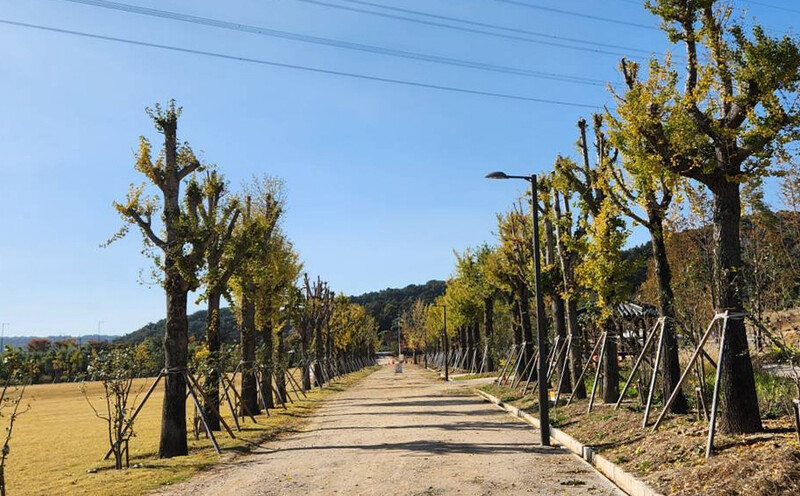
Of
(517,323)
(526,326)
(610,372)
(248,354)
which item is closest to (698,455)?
(610,372)

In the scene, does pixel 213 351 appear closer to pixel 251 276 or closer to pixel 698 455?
pixel 251 276

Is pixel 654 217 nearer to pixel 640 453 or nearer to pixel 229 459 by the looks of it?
pixel 640 453

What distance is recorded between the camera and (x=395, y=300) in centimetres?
18525

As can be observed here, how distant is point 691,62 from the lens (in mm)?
11133

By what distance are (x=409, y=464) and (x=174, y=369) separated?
691 centimetres

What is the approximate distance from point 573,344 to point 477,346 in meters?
31.3

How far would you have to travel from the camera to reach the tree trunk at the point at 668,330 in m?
13.0

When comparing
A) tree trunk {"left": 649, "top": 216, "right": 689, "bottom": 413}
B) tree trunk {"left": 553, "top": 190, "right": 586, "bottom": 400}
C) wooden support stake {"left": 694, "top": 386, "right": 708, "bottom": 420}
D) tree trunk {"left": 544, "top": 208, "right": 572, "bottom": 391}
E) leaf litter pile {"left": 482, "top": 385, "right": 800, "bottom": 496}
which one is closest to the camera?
leaf litter pile {"left": 482, "top": 385, "right": 800, "bottom": 496}

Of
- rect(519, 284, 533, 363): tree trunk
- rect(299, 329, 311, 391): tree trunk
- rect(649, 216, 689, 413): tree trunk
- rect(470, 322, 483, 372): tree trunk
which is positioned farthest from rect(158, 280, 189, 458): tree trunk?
rect(470, 322, 483, 372): tree trunk

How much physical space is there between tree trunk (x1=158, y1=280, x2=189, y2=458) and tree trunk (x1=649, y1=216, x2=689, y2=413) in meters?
11.5

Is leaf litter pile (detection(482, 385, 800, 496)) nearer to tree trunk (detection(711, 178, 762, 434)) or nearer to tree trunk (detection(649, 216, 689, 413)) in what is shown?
tree trunk (detection(711, 178, 762, 434))

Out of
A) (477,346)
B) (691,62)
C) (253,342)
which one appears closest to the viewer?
(691,62)

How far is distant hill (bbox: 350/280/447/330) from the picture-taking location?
169250mm

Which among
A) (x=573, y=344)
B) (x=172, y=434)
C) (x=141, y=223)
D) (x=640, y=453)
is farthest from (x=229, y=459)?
(x=573, y=344)
